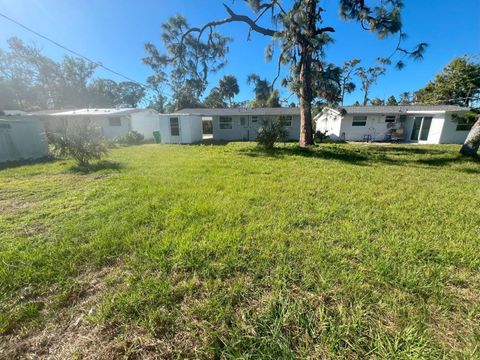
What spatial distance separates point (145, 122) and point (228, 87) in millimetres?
20429

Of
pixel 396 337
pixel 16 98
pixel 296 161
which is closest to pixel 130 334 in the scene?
pixel 396 337

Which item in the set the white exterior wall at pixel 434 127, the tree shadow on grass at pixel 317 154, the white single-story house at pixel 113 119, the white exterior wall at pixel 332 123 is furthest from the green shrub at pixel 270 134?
the white single-story house at pixel 113 119

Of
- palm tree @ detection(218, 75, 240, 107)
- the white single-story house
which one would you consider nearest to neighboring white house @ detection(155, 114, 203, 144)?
the white single-story house

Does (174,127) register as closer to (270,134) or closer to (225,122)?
(225,122)

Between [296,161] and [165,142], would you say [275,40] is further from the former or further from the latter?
[165,142]

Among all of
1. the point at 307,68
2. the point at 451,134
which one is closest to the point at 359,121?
the point at 451,134

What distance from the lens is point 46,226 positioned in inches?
135

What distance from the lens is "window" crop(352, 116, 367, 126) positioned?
667 inches

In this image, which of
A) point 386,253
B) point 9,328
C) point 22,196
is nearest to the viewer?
point 9,328

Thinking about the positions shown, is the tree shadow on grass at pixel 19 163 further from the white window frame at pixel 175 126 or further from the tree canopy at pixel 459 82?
the tree canopy at pixel 459 82

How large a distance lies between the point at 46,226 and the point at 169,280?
8.84 ft

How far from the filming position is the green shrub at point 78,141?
7.34m

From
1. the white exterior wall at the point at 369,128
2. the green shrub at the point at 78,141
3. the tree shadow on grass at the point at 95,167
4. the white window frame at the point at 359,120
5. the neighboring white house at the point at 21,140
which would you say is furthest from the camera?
the white window frame at the point at 359,120

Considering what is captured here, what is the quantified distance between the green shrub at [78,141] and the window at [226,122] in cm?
1145
